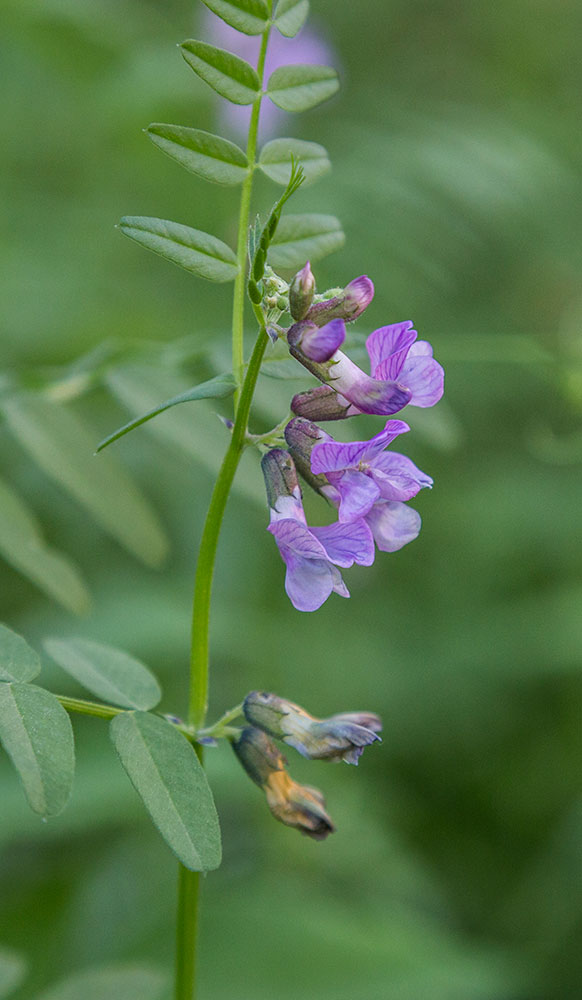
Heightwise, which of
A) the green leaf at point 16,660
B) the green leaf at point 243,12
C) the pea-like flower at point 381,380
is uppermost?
the green leaf at point 243,12

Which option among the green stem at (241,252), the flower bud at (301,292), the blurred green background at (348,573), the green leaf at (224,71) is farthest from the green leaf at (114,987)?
the green leaf at (224,71)

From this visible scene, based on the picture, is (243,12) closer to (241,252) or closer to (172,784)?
(241,252)

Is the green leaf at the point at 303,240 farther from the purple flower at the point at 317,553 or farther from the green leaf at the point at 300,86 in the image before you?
the purple flower at the point at 317,553

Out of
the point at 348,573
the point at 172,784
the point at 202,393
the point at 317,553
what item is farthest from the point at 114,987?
the point at 348,573

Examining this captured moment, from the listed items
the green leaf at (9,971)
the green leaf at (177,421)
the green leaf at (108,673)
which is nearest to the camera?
the green leaf at (108,673)

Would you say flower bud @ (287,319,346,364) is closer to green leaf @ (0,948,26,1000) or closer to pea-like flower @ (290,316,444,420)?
pea-like flower @ (290,316,444,420)

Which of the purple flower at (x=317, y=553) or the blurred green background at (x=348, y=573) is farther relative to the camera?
the blurred green background at (x=348, y=573)
